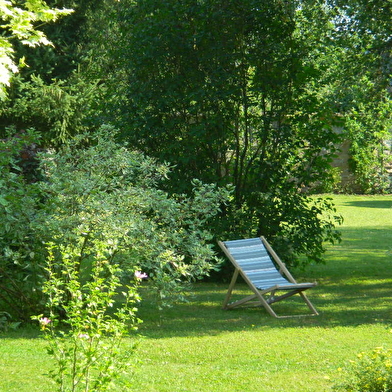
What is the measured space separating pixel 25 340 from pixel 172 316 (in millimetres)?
1847

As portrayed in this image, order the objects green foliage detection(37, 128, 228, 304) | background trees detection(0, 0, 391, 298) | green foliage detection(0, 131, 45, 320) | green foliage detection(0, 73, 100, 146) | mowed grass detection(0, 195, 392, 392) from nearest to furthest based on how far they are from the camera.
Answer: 1. mowed grass detection(0, 195, 392, 392)
2. green foliage detection(37, 128, 228, 304)
3. green foliage detection(0, 131, 45, 320)
4. background trees detection(0, 0, 391, 298)
5. green foliage detection(0, 73, 100, 146)

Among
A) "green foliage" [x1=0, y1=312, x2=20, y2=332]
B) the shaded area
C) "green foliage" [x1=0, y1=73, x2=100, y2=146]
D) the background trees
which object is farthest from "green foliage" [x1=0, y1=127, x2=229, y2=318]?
the shaded area

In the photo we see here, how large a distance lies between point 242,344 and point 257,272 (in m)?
1.75

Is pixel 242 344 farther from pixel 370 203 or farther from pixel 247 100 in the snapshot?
pixel 370 203

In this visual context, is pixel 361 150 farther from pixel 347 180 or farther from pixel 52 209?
pixel 52 209

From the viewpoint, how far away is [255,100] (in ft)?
31.0

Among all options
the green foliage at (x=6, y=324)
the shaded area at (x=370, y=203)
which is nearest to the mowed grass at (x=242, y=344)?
the green foliage at (x=6, y=324)

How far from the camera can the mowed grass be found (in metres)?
4.64

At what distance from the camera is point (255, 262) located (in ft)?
24.8

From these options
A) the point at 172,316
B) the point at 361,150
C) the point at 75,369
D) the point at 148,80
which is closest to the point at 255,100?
the point at 148,80

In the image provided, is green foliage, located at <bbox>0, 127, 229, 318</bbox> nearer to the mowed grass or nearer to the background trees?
the mowed grass

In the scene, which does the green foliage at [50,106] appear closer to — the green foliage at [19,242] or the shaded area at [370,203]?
the shaded area at [370,203]

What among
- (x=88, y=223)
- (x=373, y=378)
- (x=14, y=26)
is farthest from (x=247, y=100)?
(x=373, y=378)

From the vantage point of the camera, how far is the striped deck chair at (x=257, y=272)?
701 centimetres
